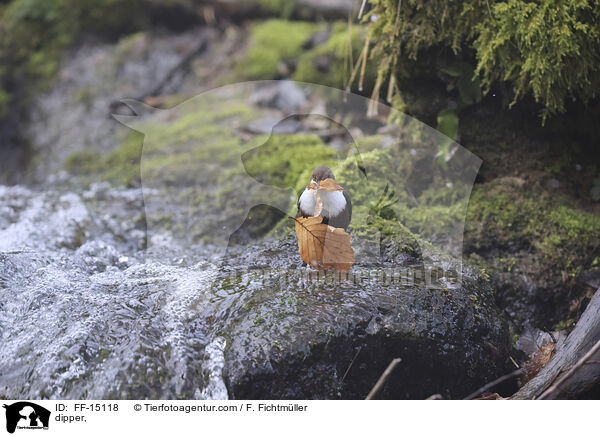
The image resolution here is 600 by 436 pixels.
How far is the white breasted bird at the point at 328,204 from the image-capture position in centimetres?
188

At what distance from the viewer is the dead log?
5.35 feet

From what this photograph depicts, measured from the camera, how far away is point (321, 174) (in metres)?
2.01

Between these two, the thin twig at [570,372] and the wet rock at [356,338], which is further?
the wet rock at [356,338]

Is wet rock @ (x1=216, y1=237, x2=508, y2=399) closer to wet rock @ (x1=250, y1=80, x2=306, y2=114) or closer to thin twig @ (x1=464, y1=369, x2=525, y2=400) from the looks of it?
thin twig @ (x1=464, y1=369, x2=525, y2=400)

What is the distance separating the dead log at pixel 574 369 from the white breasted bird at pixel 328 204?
1063 mm

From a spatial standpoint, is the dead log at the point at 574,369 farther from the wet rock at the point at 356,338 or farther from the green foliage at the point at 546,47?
the green foliage at the point at 546,47

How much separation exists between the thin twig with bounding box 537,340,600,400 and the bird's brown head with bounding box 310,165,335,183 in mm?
1272

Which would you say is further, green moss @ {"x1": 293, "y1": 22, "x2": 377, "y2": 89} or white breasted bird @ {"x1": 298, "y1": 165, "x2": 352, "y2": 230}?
green moss @ {"x1": 293, "y1": 22, "x2": 377, "y2": 89}

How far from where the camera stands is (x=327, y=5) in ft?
17.9

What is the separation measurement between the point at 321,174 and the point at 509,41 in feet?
4.75

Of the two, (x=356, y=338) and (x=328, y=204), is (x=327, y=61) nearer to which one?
(x=328, y=204)

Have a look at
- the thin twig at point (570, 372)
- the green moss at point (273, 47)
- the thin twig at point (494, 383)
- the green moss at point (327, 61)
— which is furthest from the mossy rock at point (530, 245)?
the green moss at point (273, 47)
